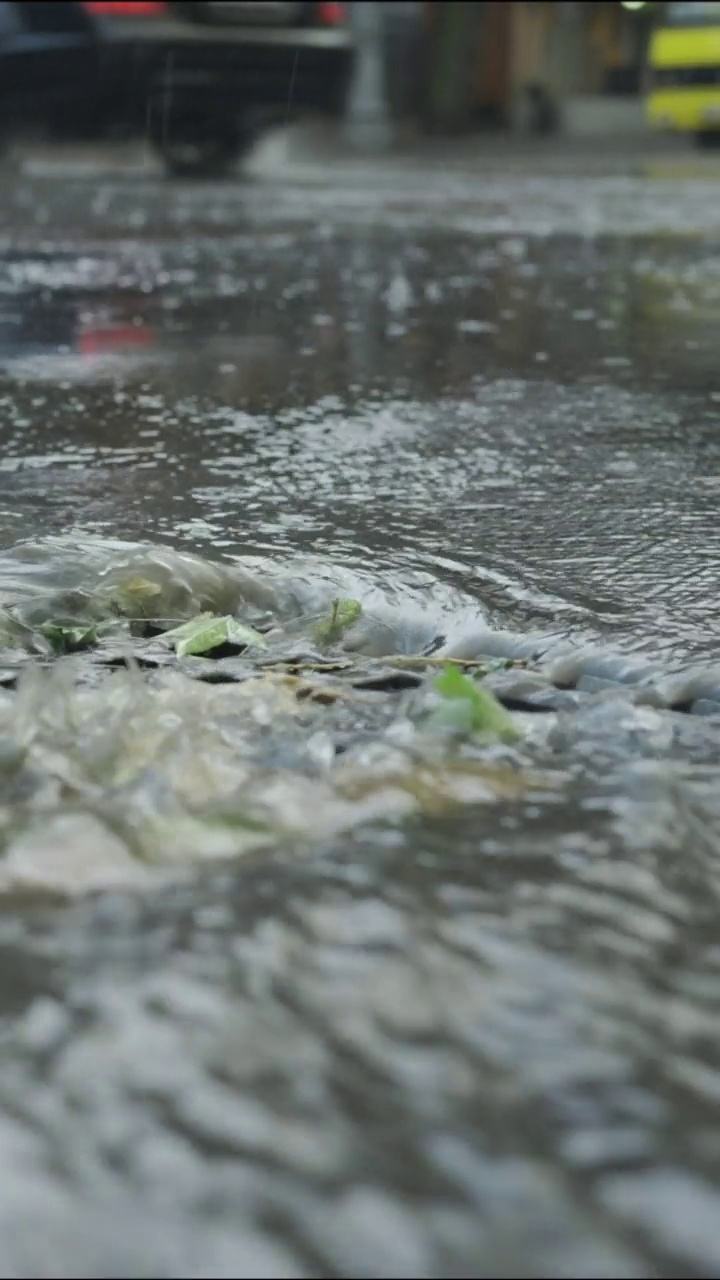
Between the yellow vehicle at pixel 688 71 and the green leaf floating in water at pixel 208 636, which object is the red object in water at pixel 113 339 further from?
the yellow vehicle at pixel 688 71

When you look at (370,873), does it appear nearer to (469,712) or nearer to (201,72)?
(469,712)

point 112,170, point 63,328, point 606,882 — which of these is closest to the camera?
point 606,882

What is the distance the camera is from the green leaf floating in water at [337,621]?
1.54 meters

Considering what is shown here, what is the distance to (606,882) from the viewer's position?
103 centimetres

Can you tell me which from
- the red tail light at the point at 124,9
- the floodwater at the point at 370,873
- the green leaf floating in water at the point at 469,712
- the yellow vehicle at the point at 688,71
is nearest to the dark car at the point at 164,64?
the red tail light at the point at 124,9

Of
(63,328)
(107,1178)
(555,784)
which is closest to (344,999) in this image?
(107,1178)

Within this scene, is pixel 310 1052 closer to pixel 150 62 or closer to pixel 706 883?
pixel 706 883

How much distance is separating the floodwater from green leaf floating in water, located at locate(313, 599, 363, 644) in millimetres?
23

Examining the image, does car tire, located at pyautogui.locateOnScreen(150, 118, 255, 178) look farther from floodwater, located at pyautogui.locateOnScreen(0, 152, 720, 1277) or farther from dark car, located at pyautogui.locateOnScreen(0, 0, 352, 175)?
floodwater, located at pyautogui.locateOnScreen(0, 152, 720, 1277)

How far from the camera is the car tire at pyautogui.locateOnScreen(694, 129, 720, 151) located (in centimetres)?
1391

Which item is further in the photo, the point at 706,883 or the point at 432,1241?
the point at 706,883

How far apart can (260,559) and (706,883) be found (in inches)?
34.2

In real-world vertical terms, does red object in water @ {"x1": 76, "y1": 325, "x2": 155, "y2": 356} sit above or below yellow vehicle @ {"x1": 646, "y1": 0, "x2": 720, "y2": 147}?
below

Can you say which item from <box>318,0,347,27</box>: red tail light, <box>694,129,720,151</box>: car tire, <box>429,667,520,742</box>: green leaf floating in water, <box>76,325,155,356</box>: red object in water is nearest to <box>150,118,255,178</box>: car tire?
<box>318,0,347,27</box>: red tail light
